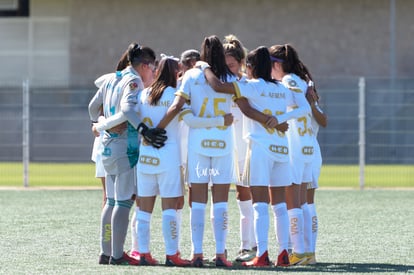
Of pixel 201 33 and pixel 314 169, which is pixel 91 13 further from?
pixel 314 169

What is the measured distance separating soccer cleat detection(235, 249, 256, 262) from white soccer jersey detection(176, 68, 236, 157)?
1.24 metres

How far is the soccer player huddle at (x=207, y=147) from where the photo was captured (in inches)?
366

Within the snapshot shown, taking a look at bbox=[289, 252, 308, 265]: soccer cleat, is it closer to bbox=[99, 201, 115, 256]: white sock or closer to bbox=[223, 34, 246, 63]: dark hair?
bbox=[99, 201, 115, 256]: white sock

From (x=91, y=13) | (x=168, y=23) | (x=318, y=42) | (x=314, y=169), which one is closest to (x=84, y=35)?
(x=91, y=13)

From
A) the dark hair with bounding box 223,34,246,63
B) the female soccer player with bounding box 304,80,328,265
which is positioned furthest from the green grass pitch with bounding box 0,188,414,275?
the dark hair with bounding box 223,34,246,63

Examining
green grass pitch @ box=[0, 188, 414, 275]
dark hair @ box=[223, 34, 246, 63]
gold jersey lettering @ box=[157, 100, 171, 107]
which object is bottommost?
green grass pitch @ box=[0, 188, 414, 275]

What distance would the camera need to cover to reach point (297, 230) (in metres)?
9.65

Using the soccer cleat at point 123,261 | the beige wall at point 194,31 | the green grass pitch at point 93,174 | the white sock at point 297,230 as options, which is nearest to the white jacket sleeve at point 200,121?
the white sock at point 297,230

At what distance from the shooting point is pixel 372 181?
22.7m

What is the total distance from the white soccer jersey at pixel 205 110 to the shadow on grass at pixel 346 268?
43.0 inches

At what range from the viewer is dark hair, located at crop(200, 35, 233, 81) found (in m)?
9.38

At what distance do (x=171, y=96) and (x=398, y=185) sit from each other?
13346 mm

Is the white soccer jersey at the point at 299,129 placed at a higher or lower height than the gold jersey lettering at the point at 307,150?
higher

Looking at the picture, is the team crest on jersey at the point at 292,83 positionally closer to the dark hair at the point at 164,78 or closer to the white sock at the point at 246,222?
the dark hair at the point at 164,78
